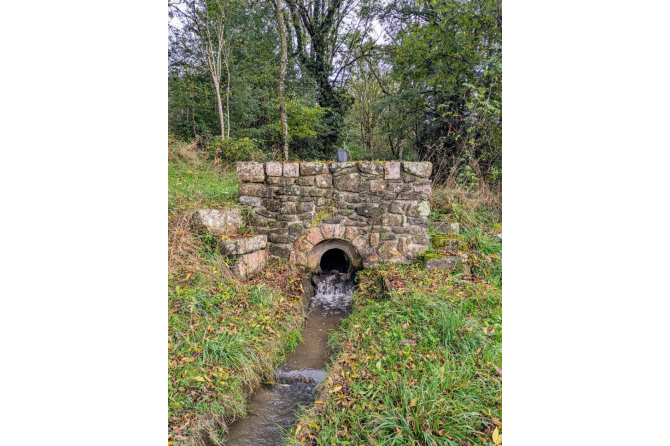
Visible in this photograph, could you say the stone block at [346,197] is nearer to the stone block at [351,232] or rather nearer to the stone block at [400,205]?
the stone block at [351,232]

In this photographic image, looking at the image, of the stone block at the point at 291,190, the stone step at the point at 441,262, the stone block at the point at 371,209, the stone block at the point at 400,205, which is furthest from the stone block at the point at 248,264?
the stone step at the point at 441,262

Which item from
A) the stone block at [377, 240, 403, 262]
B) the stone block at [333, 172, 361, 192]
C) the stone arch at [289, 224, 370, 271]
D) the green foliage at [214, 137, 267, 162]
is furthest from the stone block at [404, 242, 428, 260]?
the green foliage at [214, 137, 267, 162]

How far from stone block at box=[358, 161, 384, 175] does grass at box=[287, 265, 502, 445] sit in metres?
1.90

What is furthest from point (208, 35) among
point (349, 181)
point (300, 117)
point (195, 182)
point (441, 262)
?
point (441, 262)

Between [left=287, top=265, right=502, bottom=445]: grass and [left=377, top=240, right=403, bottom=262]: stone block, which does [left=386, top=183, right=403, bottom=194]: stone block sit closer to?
[left=377, top=240, right=403, bottom=262]: stone block

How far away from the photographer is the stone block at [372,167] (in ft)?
16.8

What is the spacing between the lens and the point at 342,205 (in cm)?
524

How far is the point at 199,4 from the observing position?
10.2m

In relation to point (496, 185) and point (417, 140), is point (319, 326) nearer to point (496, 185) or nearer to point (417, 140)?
point (496, 185)

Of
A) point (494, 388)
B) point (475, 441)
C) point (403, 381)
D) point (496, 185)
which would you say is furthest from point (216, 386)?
point (496, 185)

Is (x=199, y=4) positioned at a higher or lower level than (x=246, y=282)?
higher

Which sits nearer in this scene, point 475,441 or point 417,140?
point 475,441

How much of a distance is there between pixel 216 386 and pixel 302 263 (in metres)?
2.61

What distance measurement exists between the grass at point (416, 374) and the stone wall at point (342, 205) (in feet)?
3.71
